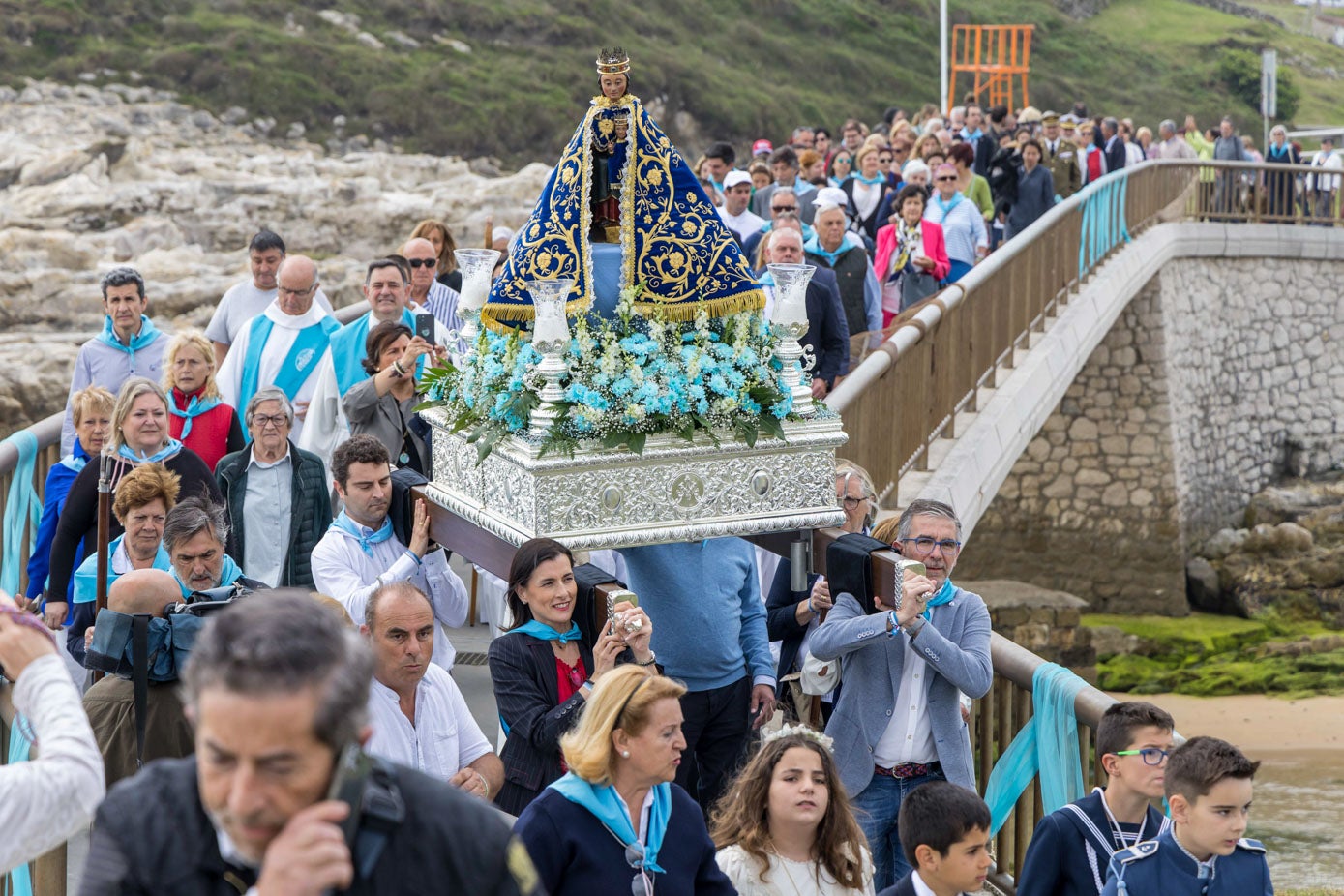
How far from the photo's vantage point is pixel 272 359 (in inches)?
303

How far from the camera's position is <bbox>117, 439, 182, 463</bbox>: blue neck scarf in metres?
5.97

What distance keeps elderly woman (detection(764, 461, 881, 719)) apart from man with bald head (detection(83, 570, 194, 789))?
203cm

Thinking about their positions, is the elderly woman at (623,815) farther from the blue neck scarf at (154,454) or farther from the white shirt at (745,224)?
the white shirt at (745,224)

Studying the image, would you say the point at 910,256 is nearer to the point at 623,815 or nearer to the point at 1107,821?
the point at 1107,821

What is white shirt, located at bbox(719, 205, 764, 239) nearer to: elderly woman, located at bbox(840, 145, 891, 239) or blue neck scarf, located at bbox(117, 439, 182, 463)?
elderly woman, located at bbox(840, 145, 891, 239)

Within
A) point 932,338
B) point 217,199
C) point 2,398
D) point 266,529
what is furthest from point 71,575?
point 217,199

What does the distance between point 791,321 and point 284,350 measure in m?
3.15

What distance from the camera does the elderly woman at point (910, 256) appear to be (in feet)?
36.2

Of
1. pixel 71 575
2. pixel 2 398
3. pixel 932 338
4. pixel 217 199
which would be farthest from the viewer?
pixel 217 199

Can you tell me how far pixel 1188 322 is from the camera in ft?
78.5

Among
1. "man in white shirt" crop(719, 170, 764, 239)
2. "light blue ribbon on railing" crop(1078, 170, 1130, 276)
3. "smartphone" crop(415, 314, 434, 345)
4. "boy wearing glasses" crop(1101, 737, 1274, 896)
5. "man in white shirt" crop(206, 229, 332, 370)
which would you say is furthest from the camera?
"light blue ribbon on railing" crop(1078, 170, 1130, 276)

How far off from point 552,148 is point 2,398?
15874mm

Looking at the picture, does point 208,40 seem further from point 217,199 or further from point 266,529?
point 266,529

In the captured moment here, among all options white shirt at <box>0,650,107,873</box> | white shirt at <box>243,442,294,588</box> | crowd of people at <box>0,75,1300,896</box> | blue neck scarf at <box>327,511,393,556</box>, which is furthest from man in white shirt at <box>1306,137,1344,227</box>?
white shirt at <box>0,650,107,873</box>
